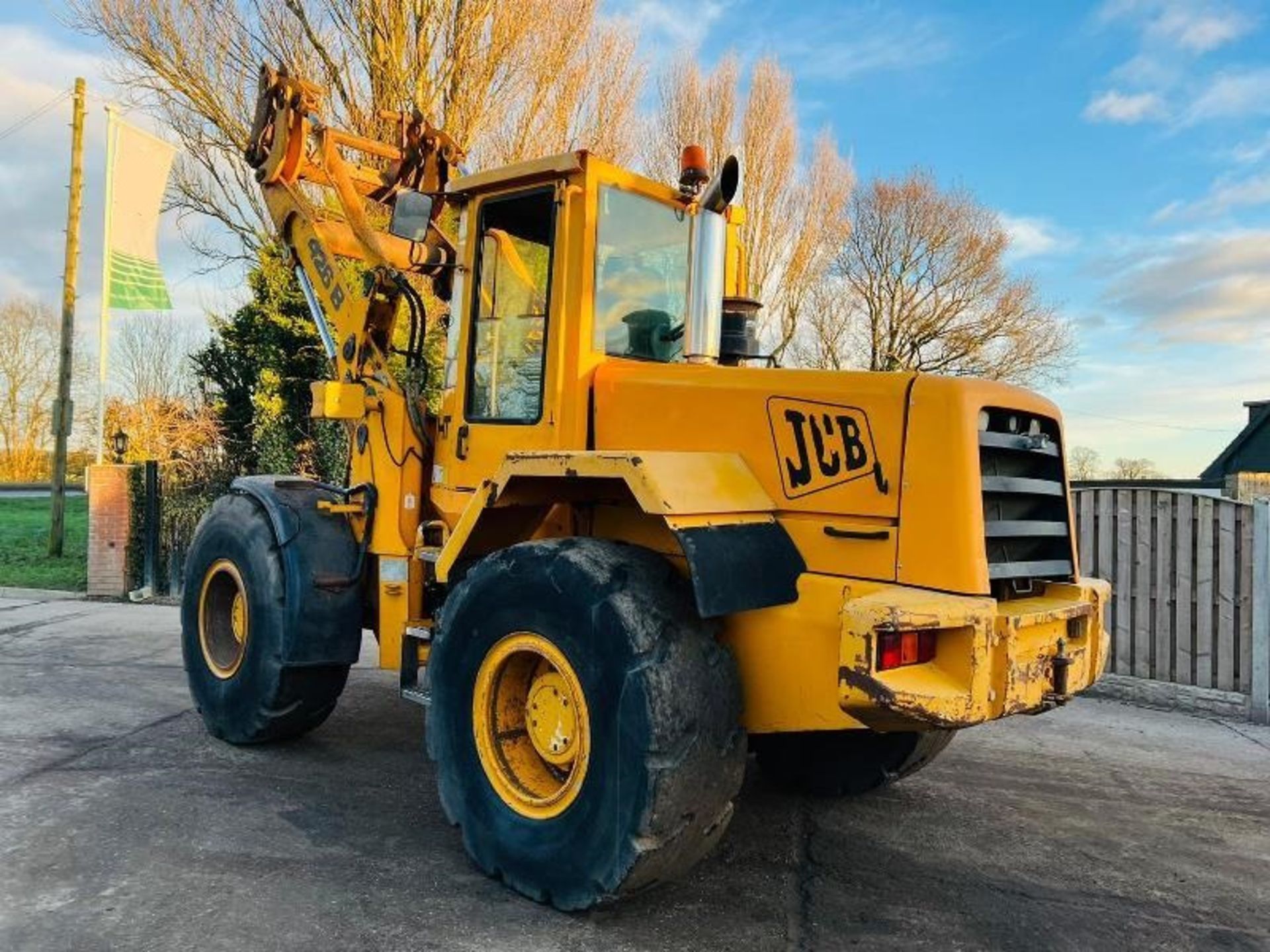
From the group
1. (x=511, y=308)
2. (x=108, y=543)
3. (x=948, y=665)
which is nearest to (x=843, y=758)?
(x=948, y=665)

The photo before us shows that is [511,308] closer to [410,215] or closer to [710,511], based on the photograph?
[410,215]

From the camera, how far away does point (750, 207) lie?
20938 millimetres

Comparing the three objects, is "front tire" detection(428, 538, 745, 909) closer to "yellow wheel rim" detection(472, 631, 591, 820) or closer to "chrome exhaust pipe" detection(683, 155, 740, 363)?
"yellow wheel rim" detection(472, 631, 591, 820)

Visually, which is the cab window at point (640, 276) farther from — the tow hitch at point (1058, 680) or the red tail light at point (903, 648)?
the tow hitch at point (1058, 680)

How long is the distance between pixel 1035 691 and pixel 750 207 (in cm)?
1877

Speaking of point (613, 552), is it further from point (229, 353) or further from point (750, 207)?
point (750, 207)

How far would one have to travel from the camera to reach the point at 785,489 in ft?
11.6

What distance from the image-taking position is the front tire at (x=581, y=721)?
3.16 metres

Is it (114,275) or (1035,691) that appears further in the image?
(114,275)

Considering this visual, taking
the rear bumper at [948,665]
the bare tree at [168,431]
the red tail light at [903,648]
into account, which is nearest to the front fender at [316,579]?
the rear bumper at [948,665]

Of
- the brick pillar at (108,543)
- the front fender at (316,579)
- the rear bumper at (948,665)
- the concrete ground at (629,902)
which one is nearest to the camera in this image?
the rear bumper at (948,665)

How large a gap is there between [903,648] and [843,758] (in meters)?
1.82

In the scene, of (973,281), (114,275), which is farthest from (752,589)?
(973,281)

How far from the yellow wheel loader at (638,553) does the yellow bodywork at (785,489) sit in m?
0.01
